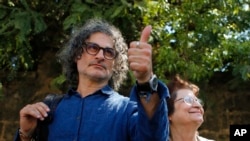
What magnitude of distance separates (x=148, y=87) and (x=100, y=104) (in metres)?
0.46

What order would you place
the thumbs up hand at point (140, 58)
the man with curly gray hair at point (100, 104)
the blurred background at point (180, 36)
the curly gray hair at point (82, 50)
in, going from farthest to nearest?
the blurred background at point (180, 36)
the curly gray hair at point (82, 50)
the man with curly gray hair at point (100, 104)
the thumbs up hand at point (140, 58)

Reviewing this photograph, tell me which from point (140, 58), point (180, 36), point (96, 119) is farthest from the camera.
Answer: point (180, 36)

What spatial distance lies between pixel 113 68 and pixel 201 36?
Answer: 2.28m

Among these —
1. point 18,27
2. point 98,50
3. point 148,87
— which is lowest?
point 148,87

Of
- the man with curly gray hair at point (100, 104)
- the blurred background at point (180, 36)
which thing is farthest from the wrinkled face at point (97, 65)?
the blurred background at point (180, 36)

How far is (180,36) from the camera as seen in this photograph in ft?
14.3

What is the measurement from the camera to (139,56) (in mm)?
1417

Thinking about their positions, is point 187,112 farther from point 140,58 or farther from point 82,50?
Answer: point 140,58

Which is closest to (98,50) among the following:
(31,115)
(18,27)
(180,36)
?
(31,115)

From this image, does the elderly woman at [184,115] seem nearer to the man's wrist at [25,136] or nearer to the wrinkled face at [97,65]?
the wrinkled face at [97,65]

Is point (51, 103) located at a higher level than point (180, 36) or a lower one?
lower

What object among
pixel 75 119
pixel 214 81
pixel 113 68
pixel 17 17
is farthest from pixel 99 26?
pixel 214 81

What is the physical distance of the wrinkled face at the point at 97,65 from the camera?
1.97 m

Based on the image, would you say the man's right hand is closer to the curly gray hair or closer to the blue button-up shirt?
the blue button-up shirt
